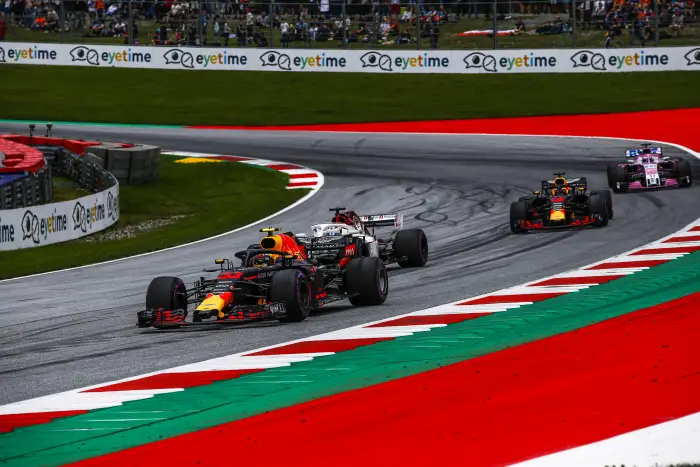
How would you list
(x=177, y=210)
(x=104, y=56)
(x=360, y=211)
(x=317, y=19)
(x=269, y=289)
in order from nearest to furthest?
(x=269, y=289)
(x=360, y=211)
(x=177, y=210)
(x=317, y=19)
(x=104, y=56)

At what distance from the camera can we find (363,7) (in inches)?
1764

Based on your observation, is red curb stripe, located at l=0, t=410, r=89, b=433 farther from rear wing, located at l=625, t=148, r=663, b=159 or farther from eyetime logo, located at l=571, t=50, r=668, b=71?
eyetime logo, located at l=571, t=50, r=668, b=71

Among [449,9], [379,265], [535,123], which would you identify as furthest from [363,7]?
[379,265]

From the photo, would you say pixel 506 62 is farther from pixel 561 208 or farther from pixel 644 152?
pixel 561 208

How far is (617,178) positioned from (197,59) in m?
24.8

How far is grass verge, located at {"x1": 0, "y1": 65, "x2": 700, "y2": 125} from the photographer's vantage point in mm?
40656

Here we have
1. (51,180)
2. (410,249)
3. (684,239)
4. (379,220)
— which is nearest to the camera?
(410,249)

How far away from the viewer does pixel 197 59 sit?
152 feet

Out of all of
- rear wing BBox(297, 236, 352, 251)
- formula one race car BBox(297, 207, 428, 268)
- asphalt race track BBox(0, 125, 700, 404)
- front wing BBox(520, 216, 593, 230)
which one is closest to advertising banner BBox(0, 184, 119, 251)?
asphalt race track BBox(0, 125, 700, 404)

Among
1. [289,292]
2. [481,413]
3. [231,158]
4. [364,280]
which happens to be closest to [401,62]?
Answer: [231,158]

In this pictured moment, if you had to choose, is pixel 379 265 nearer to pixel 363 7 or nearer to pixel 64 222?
pixel 64 222

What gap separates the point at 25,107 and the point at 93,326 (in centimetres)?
3122

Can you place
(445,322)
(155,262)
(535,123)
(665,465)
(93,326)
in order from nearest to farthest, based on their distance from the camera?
(665,465) → (445,322) → (93,326) → (155,262) → (535,123)

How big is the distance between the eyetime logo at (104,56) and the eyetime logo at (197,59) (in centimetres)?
124
